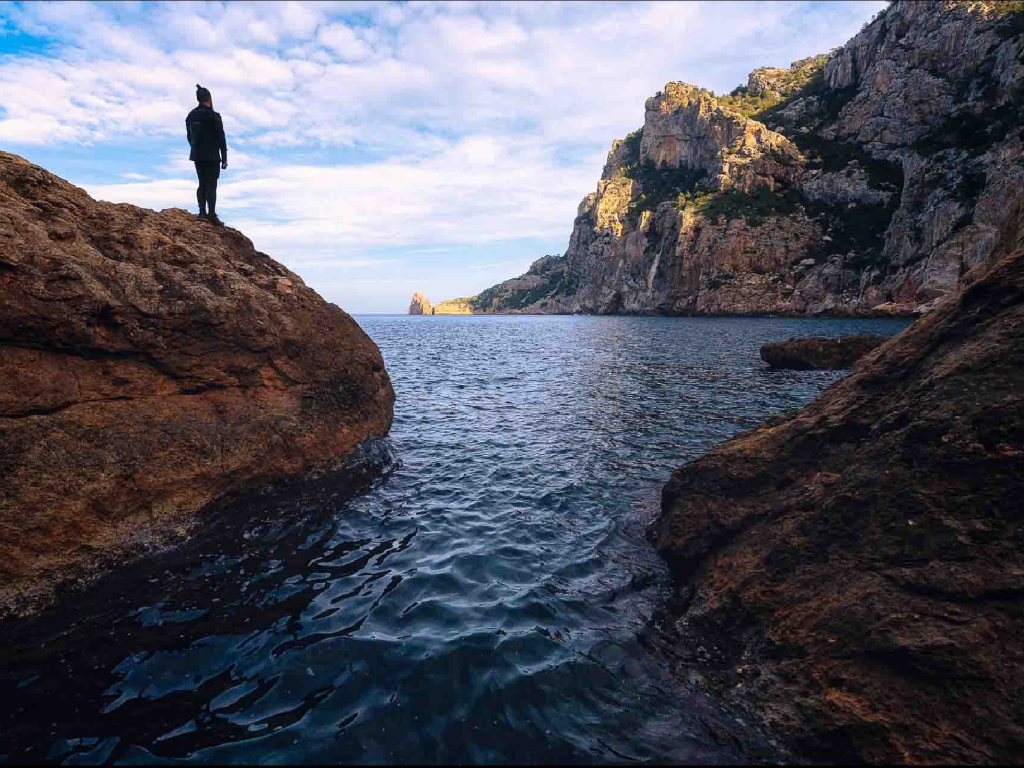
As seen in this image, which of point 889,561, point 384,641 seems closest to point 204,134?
point 384,641

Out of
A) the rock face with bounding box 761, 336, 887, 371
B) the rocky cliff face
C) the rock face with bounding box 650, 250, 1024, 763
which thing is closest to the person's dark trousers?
the rock face with bounding box 650, 250, 1024, 763

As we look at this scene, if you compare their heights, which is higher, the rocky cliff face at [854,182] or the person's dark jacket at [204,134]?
the rocky cliff face at [854,182]

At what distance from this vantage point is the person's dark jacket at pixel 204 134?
11.6 metres

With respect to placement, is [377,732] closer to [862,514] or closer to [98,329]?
→ [862,514]

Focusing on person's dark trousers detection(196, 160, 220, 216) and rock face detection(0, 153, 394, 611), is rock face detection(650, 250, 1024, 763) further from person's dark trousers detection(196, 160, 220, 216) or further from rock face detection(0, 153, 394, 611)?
person's dark trousers detection(196, 160, 220, 216)

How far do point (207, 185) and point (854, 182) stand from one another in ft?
395

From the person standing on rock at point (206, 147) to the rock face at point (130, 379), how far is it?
0.79m

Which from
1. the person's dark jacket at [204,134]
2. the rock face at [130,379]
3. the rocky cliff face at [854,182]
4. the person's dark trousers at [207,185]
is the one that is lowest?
the rock face at [130,379]

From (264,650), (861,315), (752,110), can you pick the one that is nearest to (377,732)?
(264,650)

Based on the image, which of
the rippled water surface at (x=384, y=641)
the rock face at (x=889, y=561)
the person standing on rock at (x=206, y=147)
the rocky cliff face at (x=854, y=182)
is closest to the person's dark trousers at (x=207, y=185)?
the person standing on rock at (x=206, y=147)

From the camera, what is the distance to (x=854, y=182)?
97.2 meters

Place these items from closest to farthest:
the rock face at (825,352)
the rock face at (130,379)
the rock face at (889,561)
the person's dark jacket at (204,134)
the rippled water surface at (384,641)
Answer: the rock face at (889,561) → the rippled water surface at (384,641) → the rock face at (130,379) → the person's dark jacket at (204,134) → the rock face at (825,352)

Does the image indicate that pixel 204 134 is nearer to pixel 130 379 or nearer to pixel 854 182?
pixel 130 379

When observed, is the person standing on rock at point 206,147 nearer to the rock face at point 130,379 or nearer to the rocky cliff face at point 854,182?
the rock face at point 130,379
